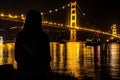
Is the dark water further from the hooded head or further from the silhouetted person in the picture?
the hooded head

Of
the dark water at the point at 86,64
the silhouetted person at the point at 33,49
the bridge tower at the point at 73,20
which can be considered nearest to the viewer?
the silhouetted person at the point at 33,49

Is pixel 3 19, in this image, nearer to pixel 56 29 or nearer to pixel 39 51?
pixel 56 29

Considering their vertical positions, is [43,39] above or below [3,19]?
below

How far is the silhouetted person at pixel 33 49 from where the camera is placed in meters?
5.66

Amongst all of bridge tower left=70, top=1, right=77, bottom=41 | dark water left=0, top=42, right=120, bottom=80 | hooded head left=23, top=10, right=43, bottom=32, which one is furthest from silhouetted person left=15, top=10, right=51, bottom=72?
bridge tower left=70, top=1, right=77, bottom=41

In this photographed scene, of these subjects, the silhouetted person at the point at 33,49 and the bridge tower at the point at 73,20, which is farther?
the bridge tower at the point at 73,20

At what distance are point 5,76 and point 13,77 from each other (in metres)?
0.20

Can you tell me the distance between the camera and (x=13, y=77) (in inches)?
209

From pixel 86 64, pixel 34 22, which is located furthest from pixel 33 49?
pixel 86 64

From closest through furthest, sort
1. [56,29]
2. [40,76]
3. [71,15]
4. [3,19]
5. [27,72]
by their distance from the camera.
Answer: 1. [40,76]
2. [27,72]
3. [3,19]
4. [56,29]
5. [71,15]

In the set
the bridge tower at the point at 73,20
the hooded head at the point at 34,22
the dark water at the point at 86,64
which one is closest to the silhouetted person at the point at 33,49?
the hooded head at the point at 34,22

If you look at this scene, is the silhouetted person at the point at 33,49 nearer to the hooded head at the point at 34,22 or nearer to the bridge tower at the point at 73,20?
the hooded head at the point at 34,22

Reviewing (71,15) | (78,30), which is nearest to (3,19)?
(78,30)

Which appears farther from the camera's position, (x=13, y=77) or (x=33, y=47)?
(x=33, y=47)
